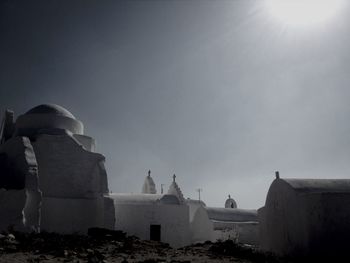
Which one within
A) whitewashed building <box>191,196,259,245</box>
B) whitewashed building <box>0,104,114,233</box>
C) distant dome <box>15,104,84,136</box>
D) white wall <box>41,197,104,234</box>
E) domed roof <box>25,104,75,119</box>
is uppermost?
domed roof <box>25,104,75,119</box>

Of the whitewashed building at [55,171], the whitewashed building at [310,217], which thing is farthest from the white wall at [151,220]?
the whitewashed building at [310,217]

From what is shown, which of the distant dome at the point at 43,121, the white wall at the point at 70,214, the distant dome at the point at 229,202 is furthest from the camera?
the distant dome at the point at 229,202

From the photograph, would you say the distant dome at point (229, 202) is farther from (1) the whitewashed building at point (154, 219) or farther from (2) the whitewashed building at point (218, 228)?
(1) the whitewashed building at point (154, 219)

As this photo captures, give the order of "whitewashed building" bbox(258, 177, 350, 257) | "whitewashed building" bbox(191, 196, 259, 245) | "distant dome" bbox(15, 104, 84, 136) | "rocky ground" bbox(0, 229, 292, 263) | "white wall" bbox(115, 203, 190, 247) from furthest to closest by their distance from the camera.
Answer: "whitewashed building" bbox(191, 196, 259, 245)
"white wall" bbox(115, 203, 190, 247)
"distant dome" bbox(15, 104, 84, 136)
"whitewashed building" bbox(258, 177, 350, 257)
"rocky ground" bbox(0, 229, 292, 263)

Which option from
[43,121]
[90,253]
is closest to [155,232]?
[43,121]

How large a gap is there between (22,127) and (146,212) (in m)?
9.97

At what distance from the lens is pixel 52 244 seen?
1073 centimetres

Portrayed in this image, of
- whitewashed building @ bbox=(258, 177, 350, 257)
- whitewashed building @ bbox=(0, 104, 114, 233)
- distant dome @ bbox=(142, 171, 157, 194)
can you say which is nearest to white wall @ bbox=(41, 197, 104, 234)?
whitewashed building @ bbox=(0, 104, 114, 233)

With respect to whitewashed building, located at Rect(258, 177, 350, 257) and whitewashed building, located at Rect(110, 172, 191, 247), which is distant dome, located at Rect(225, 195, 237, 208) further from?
whitewashed building, located at Rect(258, 177, 350, 257)

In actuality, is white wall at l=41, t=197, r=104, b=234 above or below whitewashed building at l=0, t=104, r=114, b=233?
below

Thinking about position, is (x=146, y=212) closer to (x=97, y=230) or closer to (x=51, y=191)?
(x=51, y=191)

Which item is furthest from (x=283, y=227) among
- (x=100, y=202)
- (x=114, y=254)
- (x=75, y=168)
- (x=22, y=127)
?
(x=22, y=127)

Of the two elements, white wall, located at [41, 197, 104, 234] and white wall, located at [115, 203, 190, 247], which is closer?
white wall, located at [41, 197, 104, 234]

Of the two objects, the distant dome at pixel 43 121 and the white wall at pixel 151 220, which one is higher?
the distant dome at pixel 43 121
